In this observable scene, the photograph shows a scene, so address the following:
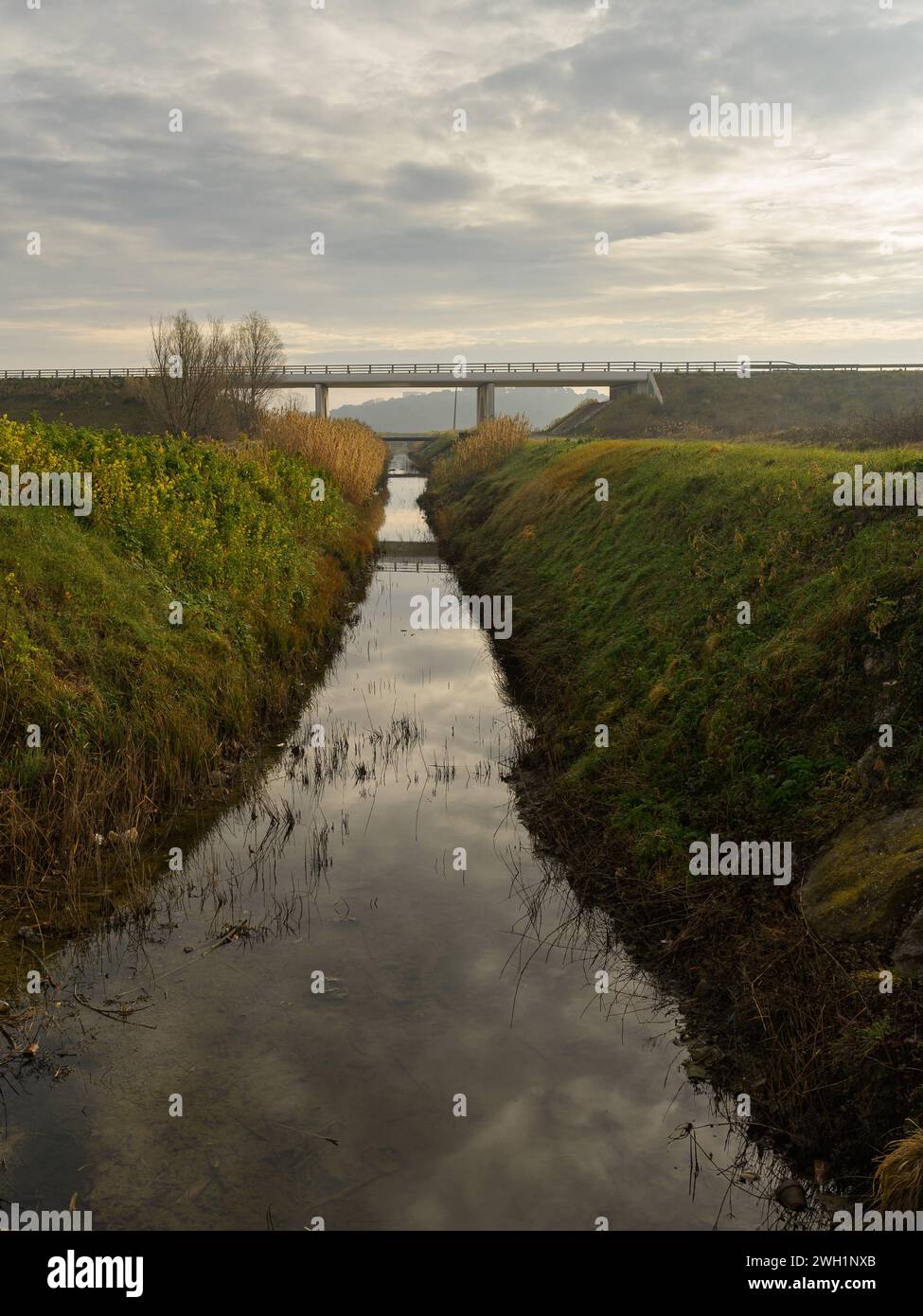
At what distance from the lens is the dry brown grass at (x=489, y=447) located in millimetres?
41625

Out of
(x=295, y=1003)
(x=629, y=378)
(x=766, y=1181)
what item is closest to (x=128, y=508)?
(x=295, y=1003)

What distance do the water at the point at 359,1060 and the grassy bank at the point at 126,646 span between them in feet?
3.23

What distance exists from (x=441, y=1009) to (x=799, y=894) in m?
2.89

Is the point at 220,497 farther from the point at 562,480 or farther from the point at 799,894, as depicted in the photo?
the point at 799,894

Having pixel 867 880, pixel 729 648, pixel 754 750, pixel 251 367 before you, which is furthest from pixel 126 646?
pixel 251 367

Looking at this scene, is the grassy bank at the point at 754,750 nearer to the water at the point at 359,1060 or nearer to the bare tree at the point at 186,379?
the water at the point at 359,1060

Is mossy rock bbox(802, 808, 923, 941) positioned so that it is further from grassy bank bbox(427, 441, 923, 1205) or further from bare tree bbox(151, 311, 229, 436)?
bare tree bbox(151, 311, 229, 436)

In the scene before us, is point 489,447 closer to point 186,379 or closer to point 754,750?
point 186,379

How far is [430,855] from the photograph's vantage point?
32.0 feet

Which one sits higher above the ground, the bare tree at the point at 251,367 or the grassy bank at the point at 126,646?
the bare tree at the point at 251,367

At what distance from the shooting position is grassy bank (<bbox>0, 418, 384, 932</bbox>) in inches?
356

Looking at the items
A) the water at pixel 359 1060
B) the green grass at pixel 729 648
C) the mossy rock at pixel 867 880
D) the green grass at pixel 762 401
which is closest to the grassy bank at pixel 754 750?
the green grass at pixel 729 648

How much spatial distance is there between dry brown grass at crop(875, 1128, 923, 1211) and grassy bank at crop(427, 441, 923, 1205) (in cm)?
45

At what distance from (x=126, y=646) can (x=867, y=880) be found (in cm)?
866
